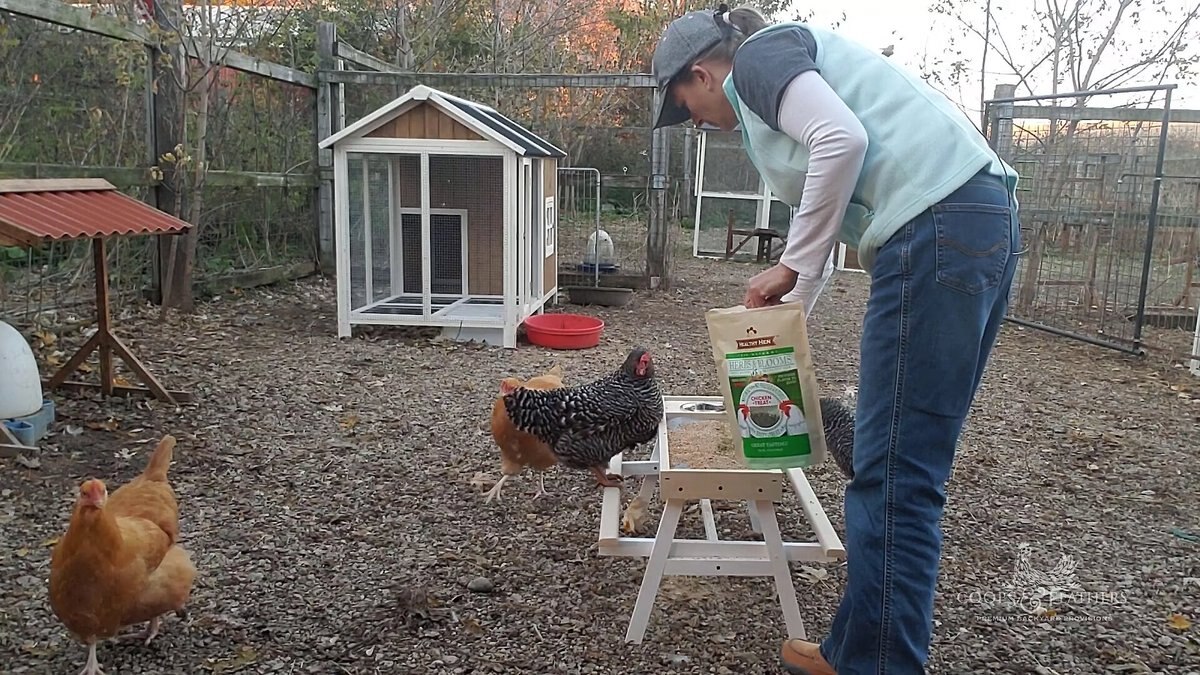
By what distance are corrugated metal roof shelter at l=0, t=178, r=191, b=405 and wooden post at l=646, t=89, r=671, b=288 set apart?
4888 millimetres

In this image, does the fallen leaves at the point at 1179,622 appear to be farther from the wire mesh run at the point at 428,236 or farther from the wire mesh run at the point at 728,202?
the wire mesh run at the point at 728,202

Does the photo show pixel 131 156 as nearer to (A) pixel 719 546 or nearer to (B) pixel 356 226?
(B) pixel 356 226

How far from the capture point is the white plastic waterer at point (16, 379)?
356 cm

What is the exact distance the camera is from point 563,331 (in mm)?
6051

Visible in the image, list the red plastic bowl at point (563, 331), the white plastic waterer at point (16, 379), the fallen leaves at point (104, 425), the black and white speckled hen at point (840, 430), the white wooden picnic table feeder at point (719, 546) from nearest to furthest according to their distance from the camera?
the white wooden picnic table feeder at point (719, 546) < the black and white speckled hen at point (840, 430) < the white plastic waterer at point (16, 379) < the fallen leaves at point (104, 425) < the red plastic bowl at point (563, 331)

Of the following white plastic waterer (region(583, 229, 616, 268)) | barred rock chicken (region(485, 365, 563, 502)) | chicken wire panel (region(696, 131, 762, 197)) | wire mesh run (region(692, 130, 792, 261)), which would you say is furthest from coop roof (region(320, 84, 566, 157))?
chicken wire panel (region(696, 131, 762, 197))

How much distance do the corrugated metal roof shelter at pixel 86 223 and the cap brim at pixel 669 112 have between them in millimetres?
2420

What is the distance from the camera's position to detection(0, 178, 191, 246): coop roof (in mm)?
3258

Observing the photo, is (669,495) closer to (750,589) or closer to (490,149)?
(750,589)

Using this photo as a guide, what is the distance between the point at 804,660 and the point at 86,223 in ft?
10.3

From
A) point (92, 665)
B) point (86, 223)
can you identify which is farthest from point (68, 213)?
point (92, 665)

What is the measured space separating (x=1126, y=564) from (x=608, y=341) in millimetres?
3822

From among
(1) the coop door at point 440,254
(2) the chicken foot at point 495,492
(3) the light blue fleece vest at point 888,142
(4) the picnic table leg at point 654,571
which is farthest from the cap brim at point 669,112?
(1) the coop door at point 440,254

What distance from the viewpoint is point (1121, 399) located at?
535 cm
